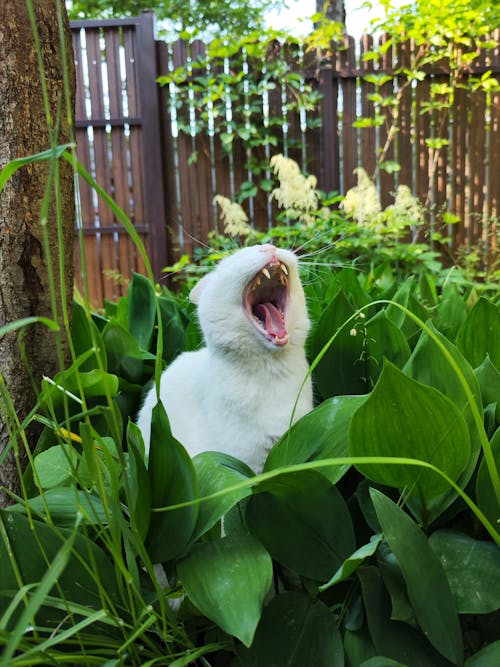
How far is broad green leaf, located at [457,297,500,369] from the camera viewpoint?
1.01 m

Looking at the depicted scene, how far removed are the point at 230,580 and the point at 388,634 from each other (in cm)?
19

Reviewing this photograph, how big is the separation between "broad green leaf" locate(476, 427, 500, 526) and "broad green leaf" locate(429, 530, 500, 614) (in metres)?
0.04

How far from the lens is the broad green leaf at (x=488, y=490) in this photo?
694 millimetres

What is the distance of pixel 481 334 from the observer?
1026mm

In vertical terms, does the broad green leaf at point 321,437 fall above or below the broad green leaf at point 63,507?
above

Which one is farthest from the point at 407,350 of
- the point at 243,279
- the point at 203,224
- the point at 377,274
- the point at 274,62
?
the point at 274,62

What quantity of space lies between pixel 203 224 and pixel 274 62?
5.21 feet

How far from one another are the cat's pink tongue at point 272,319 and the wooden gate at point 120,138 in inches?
165

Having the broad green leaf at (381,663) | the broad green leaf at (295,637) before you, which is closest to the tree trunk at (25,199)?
the broad green leaf at (295,637)

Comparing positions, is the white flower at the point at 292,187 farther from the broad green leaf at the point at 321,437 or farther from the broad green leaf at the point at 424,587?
the broad green leaf at the point at 424,587

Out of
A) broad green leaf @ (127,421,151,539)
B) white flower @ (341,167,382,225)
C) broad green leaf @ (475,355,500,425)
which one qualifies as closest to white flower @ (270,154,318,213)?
white flower @ (341,167,382,225)

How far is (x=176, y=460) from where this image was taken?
27.4 inches

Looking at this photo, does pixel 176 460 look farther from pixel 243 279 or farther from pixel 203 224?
pixel 203 224

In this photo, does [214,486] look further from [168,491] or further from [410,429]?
[410,429]
